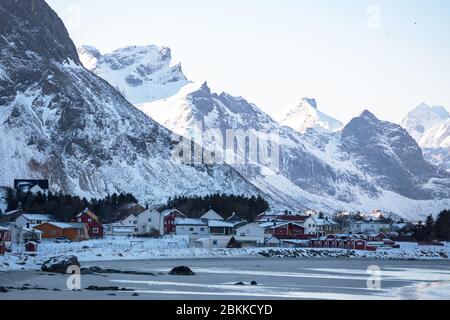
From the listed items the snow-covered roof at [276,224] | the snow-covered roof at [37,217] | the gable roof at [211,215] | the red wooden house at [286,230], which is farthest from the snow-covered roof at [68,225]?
the red wooden house at [286,230]

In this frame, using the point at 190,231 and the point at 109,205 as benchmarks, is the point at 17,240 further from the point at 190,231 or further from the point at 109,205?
the point at 109,205

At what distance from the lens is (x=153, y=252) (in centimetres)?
10300

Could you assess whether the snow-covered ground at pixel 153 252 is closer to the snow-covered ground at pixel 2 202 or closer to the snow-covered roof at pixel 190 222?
the snow-covered roof at pixel 190 222

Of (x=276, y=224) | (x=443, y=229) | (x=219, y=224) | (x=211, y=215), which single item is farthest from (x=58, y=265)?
(x=443, y=229)

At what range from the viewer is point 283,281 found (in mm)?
64000

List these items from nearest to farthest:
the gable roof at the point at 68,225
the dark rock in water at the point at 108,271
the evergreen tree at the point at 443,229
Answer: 1. the dark rock in water at the point at 108,271
2. the gable roof at the point at 68,225
3. the evergreen tree at the point at 443,229

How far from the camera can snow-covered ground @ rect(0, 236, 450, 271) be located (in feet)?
267

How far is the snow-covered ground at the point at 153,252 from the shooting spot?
8131 centimetres

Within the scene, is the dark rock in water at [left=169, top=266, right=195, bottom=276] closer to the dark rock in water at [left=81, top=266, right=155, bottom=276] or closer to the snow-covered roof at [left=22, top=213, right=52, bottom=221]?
the dark rock in water at [left=81, top=266, right=155, bottom=276]

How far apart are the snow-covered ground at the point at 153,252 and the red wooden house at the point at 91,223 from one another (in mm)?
11986

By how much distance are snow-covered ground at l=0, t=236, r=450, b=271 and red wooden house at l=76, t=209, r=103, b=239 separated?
12.0 meters
